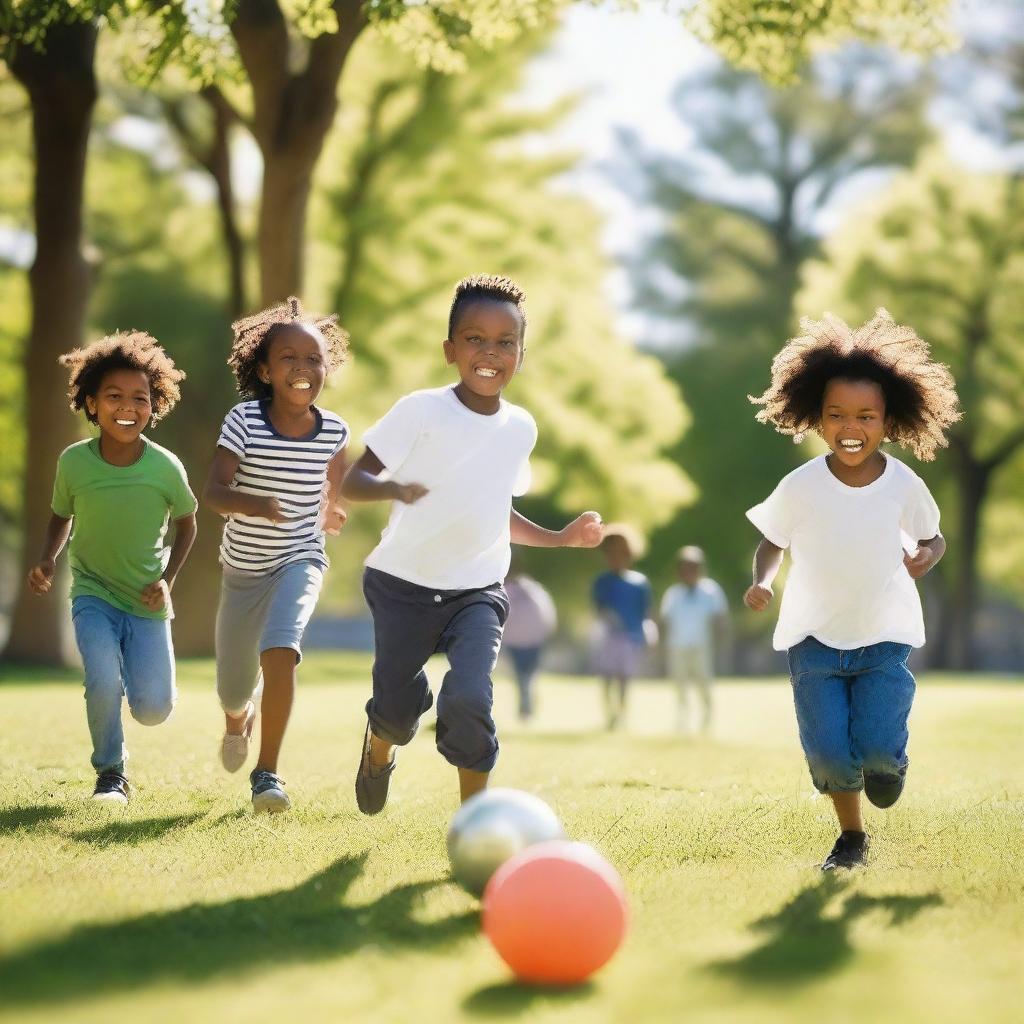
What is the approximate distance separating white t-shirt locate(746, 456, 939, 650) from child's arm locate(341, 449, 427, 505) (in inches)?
53.7

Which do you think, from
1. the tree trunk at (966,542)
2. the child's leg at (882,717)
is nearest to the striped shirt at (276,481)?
the child's leg at (882,717)

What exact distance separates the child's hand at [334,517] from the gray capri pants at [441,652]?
66cm

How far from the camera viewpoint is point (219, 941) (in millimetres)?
4578

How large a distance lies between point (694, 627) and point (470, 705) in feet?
37.2

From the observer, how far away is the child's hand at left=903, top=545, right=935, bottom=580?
6.57 meters

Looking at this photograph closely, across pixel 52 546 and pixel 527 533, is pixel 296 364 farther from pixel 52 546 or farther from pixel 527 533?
pixel 52 546

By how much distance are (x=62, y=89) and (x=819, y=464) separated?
14.6m

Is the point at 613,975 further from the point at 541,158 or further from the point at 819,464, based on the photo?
the point at 541,158

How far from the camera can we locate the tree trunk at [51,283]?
18844mm

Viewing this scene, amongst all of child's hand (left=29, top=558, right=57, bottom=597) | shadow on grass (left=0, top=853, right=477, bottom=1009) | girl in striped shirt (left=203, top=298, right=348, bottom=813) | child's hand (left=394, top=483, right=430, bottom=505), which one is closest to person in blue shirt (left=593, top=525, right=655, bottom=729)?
girl in striped shirt (left=203, top=298, right=348, bottom=813)

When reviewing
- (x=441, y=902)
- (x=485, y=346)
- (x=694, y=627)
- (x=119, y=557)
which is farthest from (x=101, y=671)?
(x=694, y=627)

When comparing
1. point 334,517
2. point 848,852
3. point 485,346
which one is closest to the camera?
point 848,852

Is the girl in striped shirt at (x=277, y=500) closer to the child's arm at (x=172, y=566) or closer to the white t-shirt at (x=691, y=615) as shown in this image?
the child's arm at (x=172, y=566)

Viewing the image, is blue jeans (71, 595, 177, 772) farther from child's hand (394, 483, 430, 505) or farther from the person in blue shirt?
the person in blue shirt
